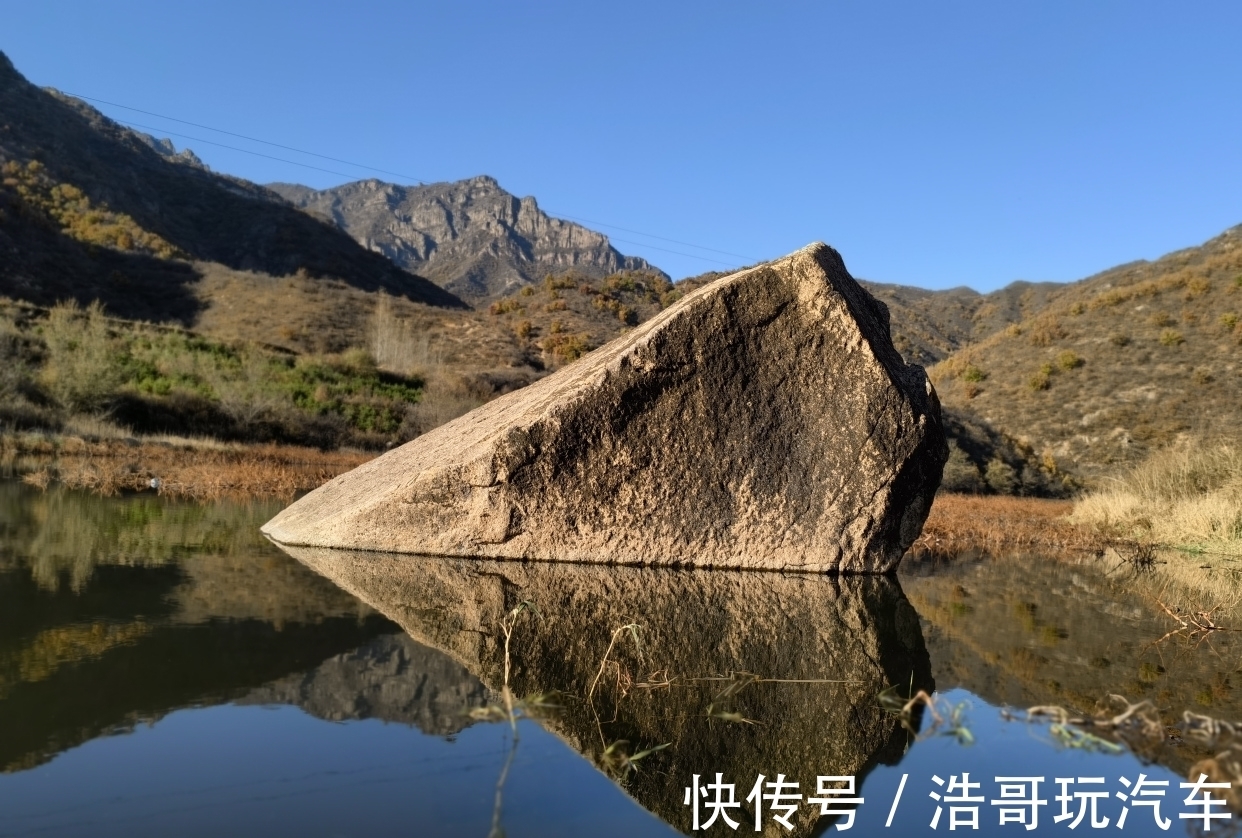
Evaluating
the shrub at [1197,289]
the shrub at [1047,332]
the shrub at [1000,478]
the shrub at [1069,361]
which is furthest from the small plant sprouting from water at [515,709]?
the shrub at [1197,289]

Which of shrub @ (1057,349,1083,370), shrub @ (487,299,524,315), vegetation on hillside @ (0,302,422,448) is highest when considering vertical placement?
shrub @ (487,299,524,315)

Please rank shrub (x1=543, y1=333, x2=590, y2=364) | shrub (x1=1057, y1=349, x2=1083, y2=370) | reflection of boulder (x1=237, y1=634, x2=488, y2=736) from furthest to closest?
shrub (x1=543, y1=333, x2=590, y2=364)
shrub (x1=1057, y1=349, x2=1083, y2=370)
reflection of boulder (x1=237, y1=634, x2=488, y2=736)

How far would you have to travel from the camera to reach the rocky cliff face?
10450cm

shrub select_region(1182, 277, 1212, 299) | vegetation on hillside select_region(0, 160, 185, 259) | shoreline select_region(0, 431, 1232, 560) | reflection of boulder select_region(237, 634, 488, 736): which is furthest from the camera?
vegetation on hillside select_region(0, 160, 185, 259)

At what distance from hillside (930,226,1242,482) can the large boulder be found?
65.5ft

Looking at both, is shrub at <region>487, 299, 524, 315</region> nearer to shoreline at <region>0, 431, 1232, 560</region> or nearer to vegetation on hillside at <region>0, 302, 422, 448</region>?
vegetation on hillside at <region>0, 302, 422, 448</region>

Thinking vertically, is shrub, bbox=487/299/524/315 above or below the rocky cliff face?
below

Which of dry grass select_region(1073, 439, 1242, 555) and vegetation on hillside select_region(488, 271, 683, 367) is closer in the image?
dry grass select_region(1073, 439, 1242, 555)

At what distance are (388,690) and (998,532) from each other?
29.1 ft

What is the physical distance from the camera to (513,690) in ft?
10.6

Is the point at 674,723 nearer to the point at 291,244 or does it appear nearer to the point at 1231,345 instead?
the point at 1231,345

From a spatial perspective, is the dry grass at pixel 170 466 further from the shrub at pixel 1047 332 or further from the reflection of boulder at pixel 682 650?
the shrub at pixel 1047 332

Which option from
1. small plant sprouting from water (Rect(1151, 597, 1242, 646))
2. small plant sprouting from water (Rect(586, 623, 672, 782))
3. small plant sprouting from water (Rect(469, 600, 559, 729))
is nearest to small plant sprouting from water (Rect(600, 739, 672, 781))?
small plant sprouting from water (Rect(586, 623, 672, 782))

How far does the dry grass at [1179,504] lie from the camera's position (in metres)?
10.1
